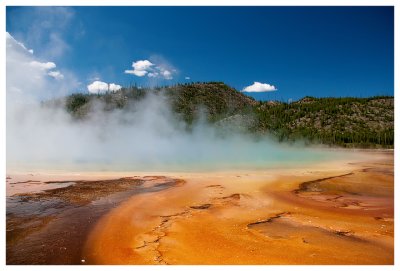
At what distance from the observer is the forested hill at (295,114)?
189 feet

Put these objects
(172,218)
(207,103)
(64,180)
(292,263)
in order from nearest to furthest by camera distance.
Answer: (292,263), (172,218), (64,180), (207,103)

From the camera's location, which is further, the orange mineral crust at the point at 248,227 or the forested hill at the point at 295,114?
the forested hill at the point at 295,114

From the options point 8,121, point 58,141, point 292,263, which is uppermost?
point 8,121

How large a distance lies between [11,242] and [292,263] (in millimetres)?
4792

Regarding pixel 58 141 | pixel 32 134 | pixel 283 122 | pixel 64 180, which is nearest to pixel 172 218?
pixel 64 180

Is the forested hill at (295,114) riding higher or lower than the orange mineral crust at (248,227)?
higher

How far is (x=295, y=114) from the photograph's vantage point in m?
76.6

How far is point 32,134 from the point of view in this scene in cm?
4009

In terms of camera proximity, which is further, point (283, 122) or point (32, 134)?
point (283, 122)

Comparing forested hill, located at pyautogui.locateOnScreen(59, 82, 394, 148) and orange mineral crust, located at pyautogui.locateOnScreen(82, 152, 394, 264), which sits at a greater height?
forested hill, located at pyautogui.locateOnScreen(59, 82, 394, 148)

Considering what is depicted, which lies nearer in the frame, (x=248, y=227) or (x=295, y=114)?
(x=248, y=227)

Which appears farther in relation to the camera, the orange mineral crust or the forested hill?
the forested hill

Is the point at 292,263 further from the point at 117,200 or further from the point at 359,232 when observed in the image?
the point at 117,200

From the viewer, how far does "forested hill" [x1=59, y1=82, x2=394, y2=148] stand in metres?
57.7
